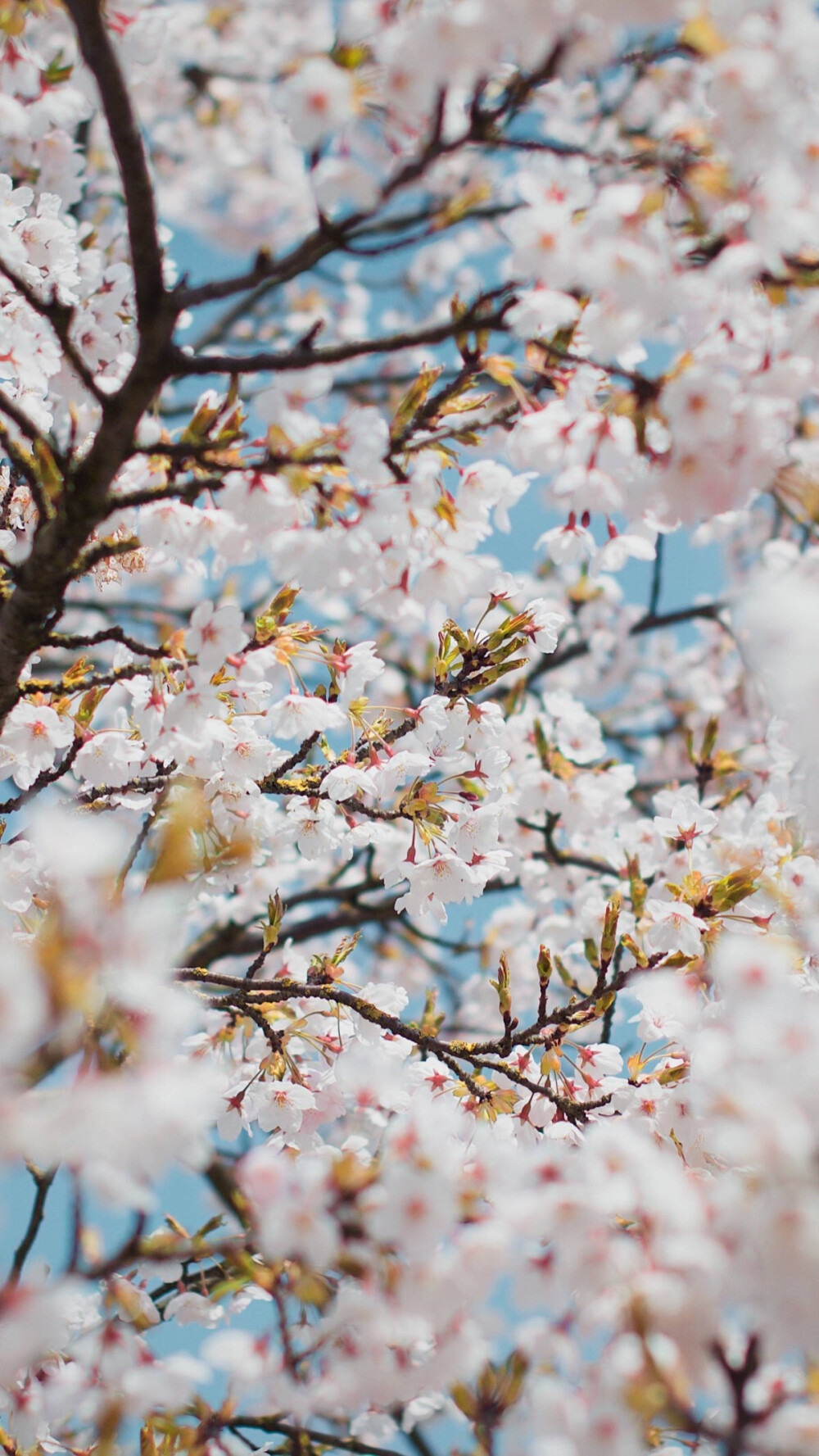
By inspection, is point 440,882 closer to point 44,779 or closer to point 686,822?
point 686,822

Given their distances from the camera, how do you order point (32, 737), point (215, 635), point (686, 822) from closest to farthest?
point (215, 635) < point (32, 737) < point (686, 822)

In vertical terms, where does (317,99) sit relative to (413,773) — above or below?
above

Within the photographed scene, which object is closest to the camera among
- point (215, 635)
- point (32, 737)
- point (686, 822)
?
point (215, 635)

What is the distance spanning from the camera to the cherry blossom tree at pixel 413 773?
1.11 meters

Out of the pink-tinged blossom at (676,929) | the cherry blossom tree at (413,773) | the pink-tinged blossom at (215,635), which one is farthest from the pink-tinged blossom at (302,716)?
the pink-tinged blossom at (676,929)

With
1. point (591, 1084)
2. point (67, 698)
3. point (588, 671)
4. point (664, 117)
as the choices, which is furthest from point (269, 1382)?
point (664, 117)

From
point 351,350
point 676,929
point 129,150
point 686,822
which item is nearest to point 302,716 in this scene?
point 351,350

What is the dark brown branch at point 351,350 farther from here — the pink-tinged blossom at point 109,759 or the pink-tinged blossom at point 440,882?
the pink-tinged blossom at point 440,882

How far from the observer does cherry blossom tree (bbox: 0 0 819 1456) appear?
111cm

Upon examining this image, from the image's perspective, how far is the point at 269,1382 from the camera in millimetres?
1435

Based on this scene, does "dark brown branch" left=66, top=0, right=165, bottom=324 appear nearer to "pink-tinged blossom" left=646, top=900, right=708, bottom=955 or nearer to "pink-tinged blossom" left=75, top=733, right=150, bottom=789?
"pink-tinged blossom" left=75, top=733, right=150, bottom=789

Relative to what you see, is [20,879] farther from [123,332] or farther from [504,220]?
[504,220]

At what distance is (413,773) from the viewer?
7.21 feet

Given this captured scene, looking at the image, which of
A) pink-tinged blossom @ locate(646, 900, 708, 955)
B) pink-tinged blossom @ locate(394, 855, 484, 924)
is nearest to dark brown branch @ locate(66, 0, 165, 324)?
pink-tinged blossom @ locate(394, 855, 484, 924)
